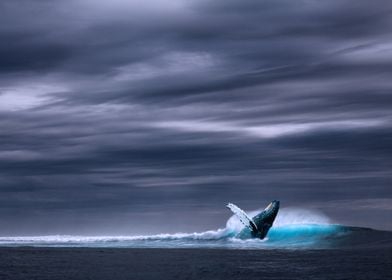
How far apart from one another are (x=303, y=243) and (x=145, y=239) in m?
33.9

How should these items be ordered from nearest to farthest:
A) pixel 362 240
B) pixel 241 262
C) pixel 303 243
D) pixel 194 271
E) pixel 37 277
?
1. pixel 37 277
2. pixel 194 271
3. pixel 241 262
4. pixel 362 240
5. pixel 303 243

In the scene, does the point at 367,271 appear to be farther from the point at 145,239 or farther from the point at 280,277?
the point at 145,239

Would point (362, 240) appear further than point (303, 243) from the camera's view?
No

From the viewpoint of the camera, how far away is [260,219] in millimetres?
102688

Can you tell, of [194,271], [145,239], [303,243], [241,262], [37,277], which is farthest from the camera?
[145,239]

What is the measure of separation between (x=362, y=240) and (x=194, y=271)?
46.4 metres

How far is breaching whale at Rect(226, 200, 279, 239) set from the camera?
10125cm

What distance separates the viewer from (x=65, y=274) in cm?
5538

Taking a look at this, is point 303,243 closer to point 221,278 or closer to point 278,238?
point 278,238

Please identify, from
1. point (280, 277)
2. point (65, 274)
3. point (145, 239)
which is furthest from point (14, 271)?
point (145, 239)

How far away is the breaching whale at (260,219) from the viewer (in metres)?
101

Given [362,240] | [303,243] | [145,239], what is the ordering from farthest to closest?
[145,239] → [303,243] → [362,240]

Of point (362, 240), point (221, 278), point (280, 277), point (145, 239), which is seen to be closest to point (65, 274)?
point (221, 278)

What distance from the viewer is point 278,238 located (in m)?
108
